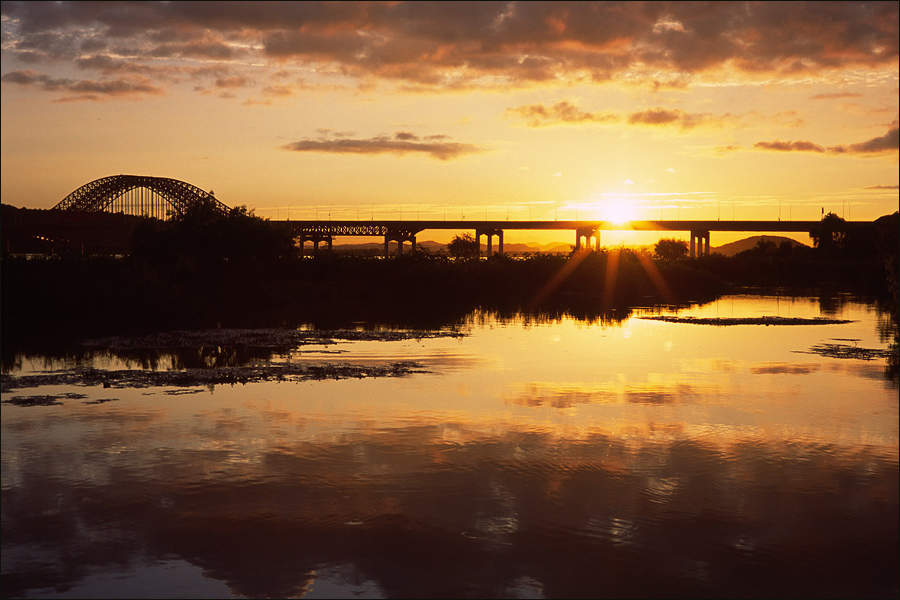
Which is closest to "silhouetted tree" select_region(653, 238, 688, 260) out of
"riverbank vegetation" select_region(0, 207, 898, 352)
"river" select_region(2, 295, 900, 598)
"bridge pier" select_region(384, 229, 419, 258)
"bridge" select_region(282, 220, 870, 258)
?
"bridge" select_region(282, 220, 870, 258)

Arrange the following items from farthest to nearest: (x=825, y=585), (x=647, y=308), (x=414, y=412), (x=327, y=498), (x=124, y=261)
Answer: (x=647, y=308) < (x=124, y=261) < (x=414, y=412) < (x=327, y=498) < (x=825, y=585)

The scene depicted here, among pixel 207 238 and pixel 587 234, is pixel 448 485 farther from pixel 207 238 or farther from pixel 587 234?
pixel 587 234

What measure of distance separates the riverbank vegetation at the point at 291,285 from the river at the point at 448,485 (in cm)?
1594

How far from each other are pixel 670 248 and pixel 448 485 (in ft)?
567

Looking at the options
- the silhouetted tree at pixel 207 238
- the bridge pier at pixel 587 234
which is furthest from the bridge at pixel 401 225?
the silhouetted tree at pixel 207 238

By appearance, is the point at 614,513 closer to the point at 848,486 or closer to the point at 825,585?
the point at 825,585

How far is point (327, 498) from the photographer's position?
1273 cm

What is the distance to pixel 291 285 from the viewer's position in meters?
66.4

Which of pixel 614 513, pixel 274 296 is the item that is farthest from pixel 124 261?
pixel 614 513

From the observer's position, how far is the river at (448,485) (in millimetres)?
10117

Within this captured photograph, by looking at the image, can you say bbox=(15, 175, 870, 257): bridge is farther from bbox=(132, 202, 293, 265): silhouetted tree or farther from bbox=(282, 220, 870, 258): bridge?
bbox=(132, 202, 293, 265): silhouetted tree

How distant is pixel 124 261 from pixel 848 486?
1788 inches

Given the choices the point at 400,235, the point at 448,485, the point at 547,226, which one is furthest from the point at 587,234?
the point at 448,485

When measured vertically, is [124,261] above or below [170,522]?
above
